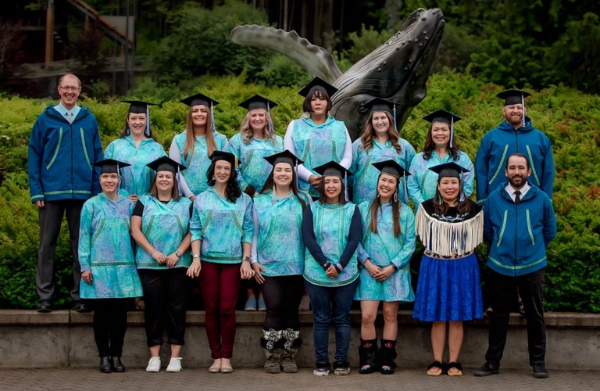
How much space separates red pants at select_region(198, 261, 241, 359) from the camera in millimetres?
8406

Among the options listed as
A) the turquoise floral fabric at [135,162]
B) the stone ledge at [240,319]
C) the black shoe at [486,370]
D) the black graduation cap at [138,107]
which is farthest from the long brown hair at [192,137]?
the black shoe at [486,370]

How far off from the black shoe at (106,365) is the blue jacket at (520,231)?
11.2 feet

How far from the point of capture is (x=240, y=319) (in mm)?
8750

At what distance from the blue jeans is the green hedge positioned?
5.47ft

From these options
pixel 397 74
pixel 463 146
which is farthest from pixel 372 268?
pixel 463 146

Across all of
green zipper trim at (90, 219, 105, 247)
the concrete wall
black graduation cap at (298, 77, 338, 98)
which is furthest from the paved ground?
black graduation cap at (298, 77, 338, 98)

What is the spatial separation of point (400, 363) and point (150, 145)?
3.05 meters

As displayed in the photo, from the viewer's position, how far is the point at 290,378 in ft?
27.0

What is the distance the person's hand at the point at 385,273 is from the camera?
8352 mm

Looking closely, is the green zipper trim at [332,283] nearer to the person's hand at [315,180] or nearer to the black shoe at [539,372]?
the person's hand at [315,180]

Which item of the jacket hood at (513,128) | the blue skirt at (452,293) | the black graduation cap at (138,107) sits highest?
the black graduation cap at (138,107)

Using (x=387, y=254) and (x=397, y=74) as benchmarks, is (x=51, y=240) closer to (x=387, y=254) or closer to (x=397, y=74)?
(x=387, y=254)

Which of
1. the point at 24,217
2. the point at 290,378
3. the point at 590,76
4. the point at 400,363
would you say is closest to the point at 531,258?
the point at 400,363

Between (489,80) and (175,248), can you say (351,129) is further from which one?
(489,80)
